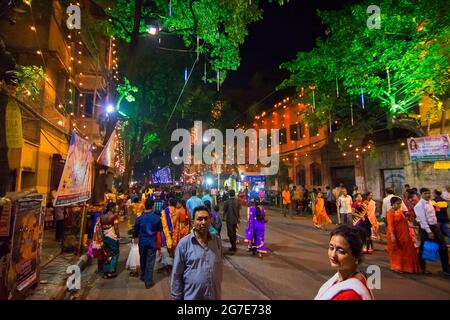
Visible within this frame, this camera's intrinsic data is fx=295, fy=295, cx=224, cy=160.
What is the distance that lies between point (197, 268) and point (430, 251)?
6.82 m

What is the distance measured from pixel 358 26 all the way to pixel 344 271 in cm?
1440

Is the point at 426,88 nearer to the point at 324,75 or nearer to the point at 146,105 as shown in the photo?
the point at 324,75

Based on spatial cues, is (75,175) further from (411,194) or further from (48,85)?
(411,194)

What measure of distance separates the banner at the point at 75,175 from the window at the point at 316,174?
2132cm

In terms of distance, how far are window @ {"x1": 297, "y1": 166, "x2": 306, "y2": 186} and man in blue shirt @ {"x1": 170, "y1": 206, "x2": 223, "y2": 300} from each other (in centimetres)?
2611

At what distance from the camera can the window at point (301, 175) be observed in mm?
28484

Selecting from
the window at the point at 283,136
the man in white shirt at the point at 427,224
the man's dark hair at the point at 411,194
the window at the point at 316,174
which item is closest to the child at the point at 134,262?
the man in white shirt at the point at 427,224

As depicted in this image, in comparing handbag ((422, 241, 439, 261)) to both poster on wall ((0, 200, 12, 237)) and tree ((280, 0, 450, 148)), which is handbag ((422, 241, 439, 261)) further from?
poster on wall ((0, 200, 12, 237))

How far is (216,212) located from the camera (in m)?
10.2

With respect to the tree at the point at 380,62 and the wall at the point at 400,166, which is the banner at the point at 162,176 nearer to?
the wall at the point at 400,166

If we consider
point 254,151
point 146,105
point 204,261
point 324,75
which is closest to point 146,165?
point 254,151

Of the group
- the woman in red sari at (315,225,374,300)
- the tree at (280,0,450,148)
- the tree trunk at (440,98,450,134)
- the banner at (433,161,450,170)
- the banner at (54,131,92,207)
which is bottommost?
the woman in red sari at (315,225,374,300)

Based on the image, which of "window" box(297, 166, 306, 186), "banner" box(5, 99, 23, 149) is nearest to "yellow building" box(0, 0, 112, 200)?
"banner" box(5, 99, 23, 149)

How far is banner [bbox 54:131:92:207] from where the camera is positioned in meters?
5.98
